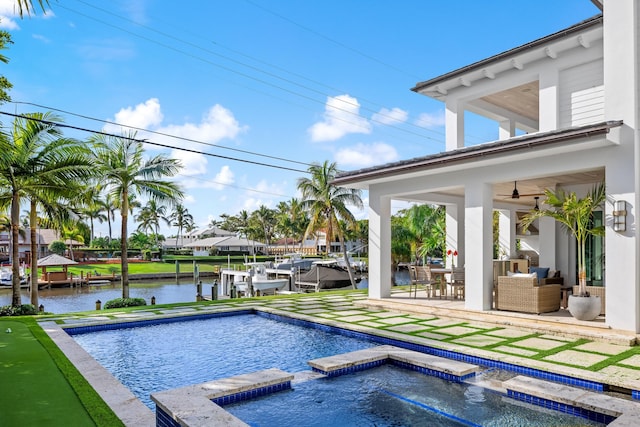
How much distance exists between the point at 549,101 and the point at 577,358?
7118 mm

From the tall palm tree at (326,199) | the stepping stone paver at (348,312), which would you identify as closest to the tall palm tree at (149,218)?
the tall palm tree at (326,199)

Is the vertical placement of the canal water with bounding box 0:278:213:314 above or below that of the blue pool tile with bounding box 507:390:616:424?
below

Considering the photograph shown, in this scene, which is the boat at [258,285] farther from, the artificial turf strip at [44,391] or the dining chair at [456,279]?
→ the artificial turf strip at [44,391]

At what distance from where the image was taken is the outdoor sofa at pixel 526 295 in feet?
29.8

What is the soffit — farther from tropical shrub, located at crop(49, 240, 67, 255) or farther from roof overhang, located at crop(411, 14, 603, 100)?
tropical shrub, located at crop(49, 240, 67, 255)

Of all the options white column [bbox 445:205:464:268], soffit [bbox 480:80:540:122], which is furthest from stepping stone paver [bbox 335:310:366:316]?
soffit [bbox 480:80:540:122]

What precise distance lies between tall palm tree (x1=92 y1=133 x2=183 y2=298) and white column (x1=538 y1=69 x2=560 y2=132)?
12.3 meters

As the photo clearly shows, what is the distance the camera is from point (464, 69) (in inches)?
492

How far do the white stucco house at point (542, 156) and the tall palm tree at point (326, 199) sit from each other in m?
9.64

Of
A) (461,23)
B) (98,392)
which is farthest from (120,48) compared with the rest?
(98,392)

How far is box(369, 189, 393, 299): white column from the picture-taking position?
1218 centimetres

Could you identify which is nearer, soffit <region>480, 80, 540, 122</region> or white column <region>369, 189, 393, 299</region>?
white column <region>369, 189, 393, 299</region>

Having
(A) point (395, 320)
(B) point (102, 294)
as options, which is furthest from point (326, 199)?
(B) point (102, 294)

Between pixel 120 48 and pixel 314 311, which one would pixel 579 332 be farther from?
pixel 120 48
